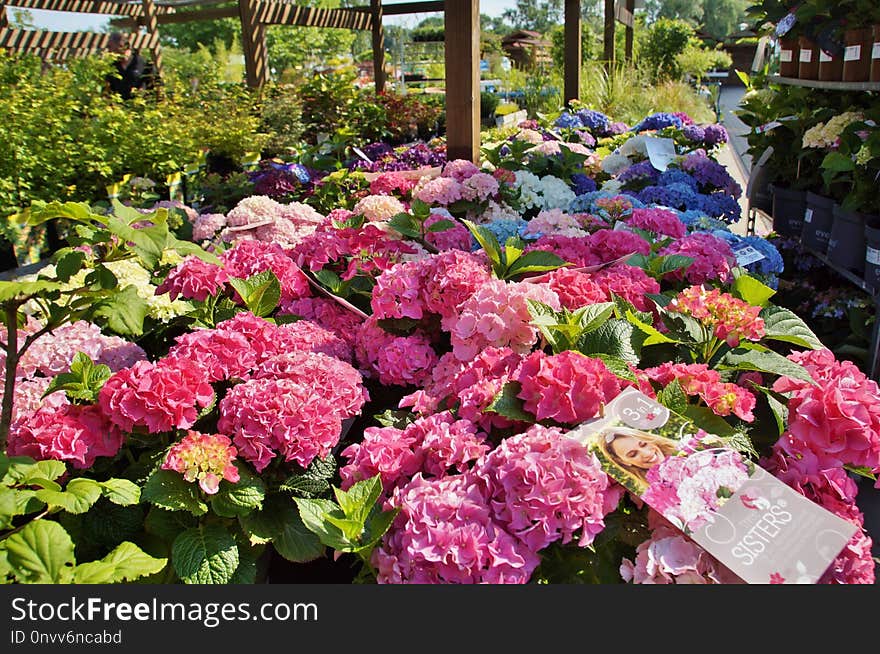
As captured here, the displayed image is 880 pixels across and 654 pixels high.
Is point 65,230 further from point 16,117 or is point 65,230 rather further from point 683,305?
point 683,305

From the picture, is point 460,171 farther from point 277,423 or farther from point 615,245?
point 277,423

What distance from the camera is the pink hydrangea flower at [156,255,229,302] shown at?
4.93ft

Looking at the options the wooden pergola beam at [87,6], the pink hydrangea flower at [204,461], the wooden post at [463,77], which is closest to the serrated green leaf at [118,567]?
the pink hydrangea flower at [204,461]

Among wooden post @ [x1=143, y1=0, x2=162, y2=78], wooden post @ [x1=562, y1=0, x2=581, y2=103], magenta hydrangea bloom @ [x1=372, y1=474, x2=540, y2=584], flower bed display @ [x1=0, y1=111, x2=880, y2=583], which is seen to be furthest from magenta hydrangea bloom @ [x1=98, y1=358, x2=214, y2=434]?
wooden post @ [x1=143, y1=0, x2=162, y2=78]

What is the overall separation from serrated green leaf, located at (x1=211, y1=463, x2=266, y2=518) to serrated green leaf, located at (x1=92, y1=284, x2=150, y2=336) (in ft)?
0.91

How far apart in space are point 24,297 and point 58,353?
0.36 m

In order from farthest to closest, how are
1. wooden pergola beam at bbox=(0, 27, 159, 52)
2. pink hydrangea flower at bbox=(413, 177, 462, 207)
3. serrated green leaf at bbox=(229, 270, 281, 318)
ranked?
wooden pergola beam at bbox=(0, 27, 159, 52) → pink hydrangea flower at bbox=(413, 177, 462, 207) → serrated green leaf at bbox=(229, 270, 281, 318)

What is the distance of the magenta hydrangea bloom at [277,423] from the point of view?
105 centimetres

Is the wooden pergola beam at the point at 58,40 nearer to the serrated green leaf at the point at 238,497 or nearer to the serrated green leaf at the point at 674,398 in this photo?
the serrated green leaf at the point at 238,497

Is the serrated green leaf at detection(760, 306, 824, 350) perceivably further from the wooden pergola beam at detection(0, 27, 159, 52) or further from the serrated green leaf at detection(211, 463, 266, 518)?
the wooden pergola beam at detection(0, 27, 159, 52)

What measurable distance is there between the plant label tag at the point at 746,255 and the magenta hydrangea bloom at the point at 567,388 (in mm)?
1052

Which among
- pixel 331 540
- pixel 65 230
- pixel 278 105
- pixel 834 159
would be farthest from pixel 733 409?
pixel 278 105

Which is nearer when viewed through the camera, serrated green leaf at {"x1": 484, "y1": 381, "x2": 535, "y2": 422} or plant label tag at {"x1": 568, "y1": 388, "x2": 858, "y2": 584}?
plant label tag at {"x1": 568, "y1": 388, "x2": 858, "y2": 584}

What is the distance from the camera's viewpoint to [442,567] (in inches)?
32.3
